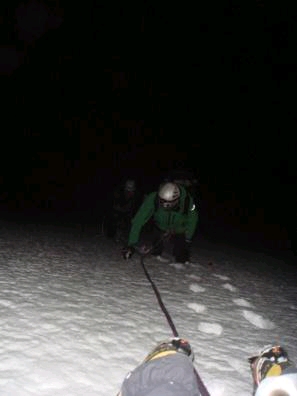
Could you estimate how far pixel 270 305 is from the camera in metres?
5.16

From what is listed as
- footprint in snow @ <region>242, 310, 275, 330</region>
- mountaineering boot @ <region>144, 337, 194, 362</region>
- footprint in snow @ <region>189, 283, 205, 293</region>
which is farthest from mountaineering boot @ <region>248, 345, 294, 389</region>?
footprint in snow @ <region>189, 283, 205, 293</region>

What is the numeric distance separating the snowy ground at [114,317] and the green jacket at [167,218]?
562 millimetres

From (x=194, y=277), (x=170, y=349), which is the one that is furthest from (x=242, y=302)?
(x=170, y=349)

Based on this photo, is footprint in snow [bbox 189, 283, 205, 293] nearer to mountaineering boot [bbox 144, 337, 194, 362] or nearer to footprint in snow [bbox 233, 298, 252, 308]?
footprint in snow [bbox 233, 298, 252, 308]

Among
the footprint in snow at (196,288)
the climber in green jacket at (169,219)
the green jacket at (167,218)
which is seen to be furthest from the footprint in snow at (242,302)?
the green jacket at (167,218)

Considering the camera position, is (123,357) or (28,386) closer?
(28,386)

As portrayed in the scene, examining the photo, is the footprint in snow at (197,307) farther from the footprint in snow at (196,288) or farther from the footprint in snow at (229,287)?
the footprint in snow at (229,287)

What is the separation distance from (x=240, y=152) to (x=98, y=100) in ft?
105

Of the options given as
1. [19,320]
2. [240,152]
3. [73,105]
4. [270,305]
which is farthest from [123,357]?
[73,105]

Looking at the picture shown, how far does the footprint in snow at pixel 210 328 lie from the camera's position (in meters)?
3.83

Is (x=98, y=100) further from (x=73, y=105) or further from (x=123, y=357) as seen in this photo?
(x=123, y=357)

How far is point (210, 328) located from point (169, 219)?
314cm

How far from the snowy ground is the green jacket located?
0.56m

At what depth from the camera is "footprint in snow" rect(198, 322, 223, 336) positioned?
3.83 metres
